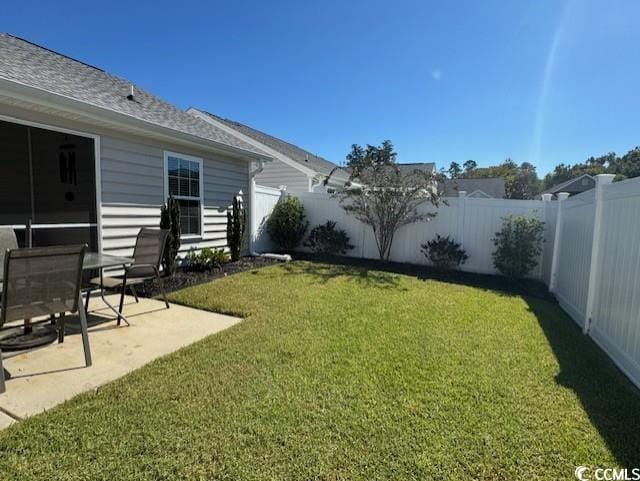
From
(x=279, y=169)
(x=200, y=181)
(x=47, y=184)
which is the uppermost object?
(x=279, y=169)

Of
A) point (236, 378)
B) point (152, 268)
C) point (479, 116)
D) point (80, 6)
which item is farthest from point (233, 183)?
point (479, 116)

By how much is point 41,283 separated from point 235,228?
556cm

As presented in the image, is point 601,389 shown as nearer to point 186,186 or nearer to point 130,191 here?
point 130,191

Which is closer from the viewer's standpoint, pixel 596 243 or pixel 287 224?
pixel 596 243

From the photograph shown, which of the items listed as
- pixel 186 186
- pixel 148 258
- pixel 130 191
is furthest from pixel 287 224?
pixel 148 258

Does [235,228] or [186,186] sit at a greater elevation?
[186,186]

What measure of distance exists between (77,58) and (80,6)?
1.07 m

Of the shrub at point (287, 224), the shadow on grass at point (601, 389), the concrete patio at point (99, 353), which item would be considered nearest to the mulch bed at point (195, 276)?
the concrete patio at point (99, 353)

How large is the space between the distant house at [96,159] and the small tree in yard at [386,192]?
304 centimetres

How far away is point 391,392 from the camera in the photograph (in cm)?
260

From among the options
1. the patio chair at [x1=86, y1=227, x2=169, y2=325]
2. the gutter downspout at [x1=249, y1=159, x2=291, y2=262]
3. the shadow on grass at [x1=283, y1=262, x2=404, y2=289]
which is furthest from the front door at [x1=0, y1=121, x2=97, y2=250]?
the shadow on grass at [x1=283, y1=262, x2=404, y2=289]

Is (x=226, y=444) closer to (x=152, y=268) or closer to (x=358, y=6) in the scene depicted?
(x=152, y=268)

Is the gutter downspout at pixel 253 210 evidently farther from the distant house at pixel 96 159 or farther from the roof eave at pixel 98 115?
the roof eave at pixel 98 115

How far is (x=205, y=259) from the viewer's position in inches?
281
